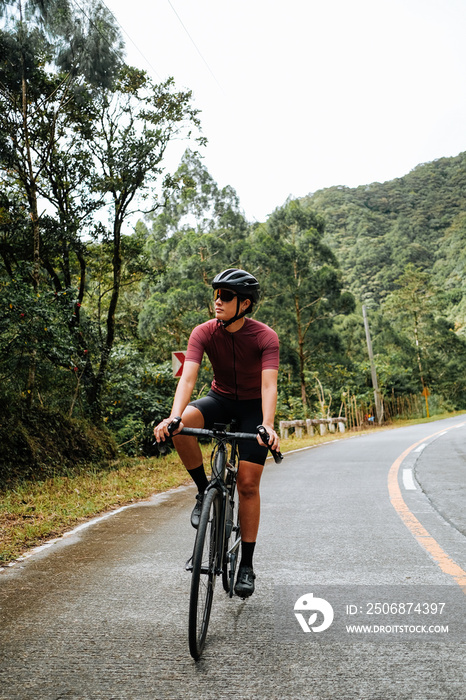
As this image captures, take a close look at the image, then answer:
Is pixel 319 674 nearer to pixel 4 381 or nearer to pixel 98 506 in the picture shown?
pixel 98 506

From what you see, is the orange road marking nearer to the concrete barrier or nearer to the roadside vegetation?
the roadside vegetation

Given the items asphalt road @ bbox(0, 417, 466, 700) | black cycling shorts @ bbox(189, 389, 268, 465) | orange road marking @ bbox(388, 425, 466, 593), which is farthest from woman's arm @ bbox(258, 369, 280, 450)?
orange road marking @ bbox(388, 425, 466, 593)

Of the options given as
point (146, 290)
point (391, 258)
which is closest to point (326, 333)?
point (146, 290)

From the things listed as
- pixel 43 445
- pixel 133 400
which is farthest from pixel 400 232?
pixel 43 445

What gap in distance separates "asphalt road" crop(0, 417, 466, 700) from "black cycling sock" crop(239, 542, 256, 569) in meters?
0.29

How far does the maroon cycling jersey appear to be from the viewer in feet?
13.2

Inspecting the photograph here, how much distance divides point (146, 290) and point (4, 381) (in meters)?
21.5

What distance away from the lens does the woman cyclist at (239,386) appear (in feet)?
12.8

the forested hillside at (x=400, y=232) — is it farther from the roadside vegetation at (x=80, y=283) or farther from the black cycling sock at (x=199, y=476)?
the black cycling sock at (x=199, y=476)

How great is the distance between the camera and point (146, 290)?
33469mm

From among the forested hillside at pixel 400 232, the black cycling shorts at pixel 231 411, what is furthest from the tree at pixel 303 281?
the forested hillside at pixel 400 232

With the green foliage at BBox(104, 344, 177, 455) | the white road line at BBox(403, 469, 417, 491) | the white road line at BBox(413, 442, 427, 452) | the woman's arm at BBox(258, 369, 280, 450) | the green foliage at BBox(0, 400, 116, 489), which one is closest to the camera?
the woman's arm at BBox(258, 369, 280, 450)

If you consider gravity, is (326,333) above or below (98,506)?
above

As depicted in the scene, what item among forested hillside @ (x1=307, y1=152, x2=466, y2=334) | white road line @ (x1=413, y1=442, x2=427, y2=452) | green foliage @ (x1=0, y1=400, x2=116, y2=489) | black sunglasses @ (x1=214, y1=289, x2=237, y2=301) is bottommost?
white road line @ (x1=413, y1=442, x2=427, y2=452)
